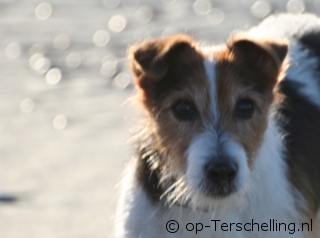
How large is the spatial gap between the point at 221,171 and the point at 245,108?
0.59 meters

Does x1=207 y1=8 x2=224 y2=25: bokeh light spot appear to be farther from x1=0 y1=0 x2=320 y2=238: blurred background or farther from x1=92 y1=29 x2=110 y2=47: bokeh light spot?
x1=92 y1=29 x2=110 y2=47: bokeh light spot

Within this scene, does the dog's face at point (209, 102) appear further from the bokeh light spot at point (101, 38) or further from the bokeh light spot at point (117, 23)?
the bokeh light spot at point (117, 23)

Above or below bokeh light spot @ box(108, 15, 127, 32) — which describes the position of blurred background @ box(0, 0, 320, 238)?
below

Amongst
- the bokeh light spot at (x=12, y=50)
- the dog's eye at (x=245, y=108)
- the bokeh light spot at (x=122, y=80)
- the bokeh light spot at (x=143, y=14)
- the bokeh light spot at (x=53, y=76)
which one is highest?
the bokeh light spot at (x=143, y=14)

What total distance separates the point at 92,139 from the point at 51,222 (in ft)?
5.83

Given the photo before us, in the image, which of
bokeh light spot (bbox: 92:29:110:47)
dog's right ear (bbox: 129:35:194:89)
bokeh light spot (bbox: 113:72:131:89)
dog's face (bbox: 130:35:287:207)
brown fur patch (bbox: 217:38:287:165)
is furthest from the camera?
bokeh light spot (bbox: 92:29:110:47)

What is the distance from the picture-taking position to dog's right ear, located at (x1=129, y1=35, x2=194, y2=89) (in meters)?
5.29

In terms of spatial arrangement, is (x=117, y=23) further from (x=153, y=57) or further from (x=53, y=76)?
(x=153, y=57)

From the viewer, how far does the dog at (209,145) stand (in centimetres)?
532

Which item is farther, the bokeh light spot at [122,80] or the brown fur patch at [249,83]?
the bokeh light spot at [122,80]

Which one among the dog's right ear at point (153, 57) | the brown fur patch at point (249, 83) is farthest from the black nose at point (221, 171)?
the dog's right ear at point (153, 57)

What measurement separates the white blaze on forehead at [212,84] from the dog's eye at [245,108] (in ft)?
0.52

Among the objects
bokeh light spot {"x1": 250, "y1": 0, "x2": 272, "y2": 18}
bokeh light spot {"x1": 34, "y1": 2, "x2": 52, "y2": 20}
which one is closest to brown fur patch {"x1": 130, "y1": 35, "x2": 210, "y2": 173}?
bokeh light spot {"x1": 250, "y1": 0, "x2": 272, "y2": 18}

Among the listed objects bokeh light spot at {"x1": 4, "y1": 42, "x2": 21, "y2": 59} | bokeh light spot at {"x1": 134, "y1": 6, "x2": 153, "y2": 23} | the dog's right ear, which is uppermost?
bokeh light spot at {"x1": 134, "y1": 6, "x2": 153, "y2": 23}
